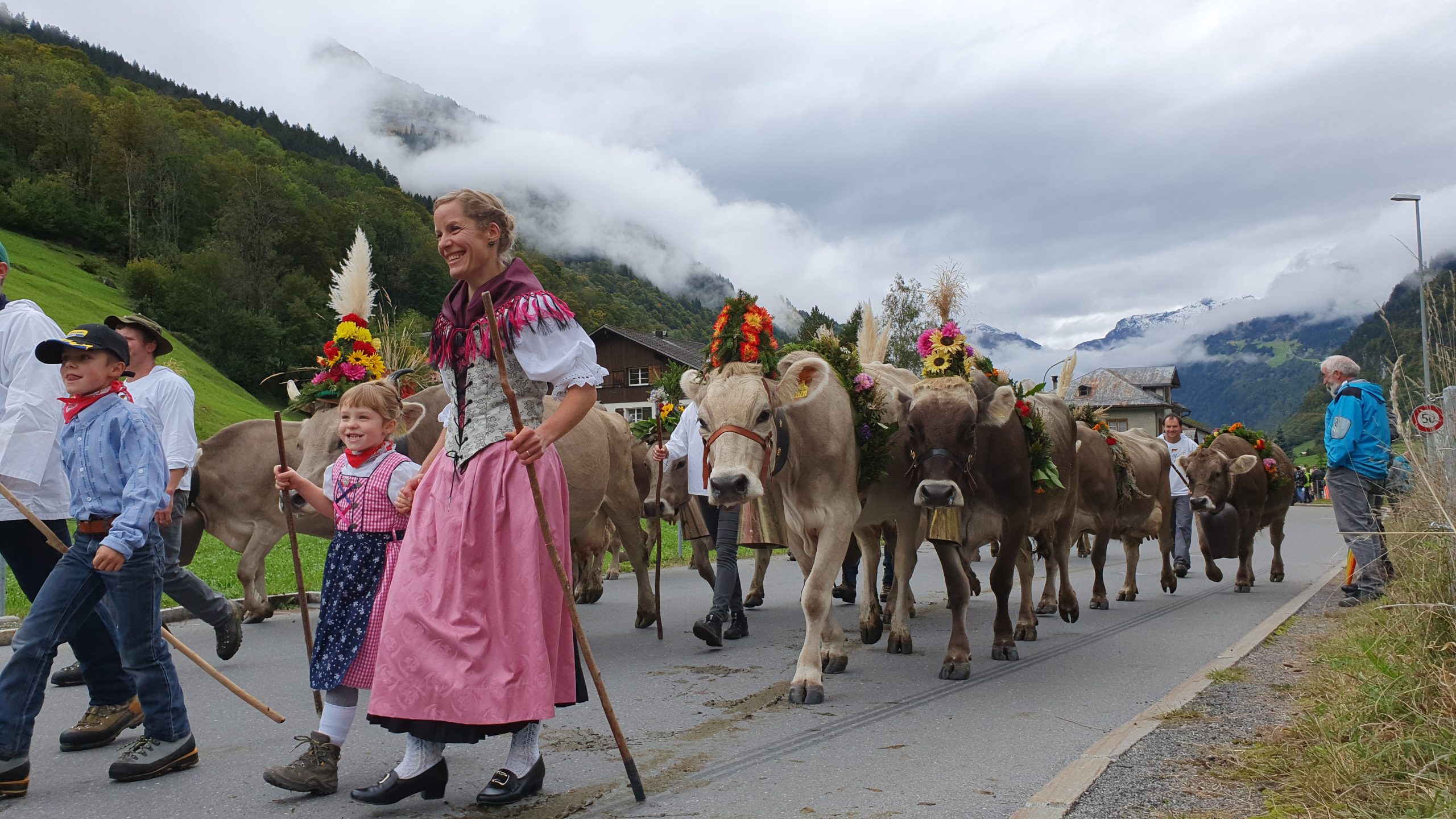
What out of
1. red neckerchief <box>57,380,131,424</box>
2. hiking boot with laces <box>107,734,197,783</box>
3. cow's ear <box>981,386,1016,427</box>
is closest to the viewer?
hiking boot with laces <box>107,734,197,783</box>

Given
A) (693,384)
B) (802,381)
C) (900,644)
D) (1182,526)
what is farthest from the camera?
(1182,526)

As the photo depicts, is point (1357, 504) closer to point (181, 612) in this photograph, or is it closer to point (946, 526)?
point (946, 526)

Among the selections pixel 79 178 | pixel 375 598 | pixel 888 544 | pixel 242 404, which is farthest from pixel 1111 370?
pixel 375 598

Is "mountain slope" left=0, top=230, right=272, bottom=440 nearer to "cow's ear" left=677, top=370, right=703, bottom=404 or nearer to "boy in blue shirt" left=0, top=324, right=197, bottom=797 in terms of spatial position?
"cow's ear" left=677, top=370, right=703, bottom=404

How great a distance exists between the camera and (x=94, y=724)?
197 inches

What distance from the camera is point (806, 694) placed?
5.96 meters

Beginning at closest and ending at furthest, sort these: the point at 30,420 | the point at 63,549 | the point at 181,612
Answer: the point at 63,549, the point at 30,420, the point at 181,612

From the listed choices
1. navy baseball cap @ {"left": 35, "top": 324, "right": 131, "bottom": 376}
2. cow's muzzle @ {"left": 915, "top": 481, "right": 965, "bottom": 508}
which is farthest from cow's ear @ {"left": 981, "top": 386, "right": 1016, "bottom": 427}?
navy baseball cap @ {"left": 35, "top": 324, "right": 131, "bottom": 376}

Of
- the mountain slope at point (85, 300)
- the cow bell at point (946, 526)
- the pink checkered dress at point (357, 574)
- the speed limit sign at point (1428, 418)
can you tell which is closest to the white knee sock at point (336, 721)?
the pink checkered dress at point (357, 574)

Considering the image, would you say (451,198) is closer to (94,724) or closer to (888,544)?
(94,724)

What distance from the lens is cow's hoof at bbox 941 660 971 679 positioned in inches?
263

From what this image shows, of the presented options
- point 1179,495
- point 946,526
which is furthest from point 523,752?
point 1179,495

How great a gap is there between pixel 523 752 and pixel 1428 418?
19.5ft

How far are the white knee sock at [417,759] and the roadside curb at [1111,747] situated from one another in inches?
85.8
